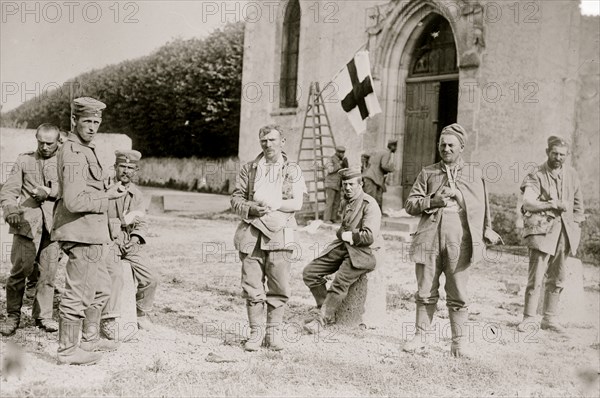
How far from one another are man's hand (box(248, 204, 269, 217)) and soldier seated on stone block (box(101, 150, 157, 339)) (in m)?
1.04

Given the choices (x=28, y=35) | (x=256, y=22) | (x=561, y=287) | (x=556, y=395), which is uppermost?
(x=256, y=22)

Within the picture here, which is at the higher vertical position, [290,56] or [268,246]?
[290,56]

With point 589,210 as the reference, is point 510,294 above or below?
below

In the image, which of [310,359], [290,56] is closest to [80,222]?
[310,359]

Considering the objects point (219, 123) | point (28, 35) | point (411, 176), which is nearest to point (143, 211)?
point (28, 35)

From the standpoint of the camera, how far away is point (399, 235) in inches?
473

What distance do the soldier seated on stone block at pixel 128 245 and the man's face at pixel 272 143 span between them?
3.53 feet

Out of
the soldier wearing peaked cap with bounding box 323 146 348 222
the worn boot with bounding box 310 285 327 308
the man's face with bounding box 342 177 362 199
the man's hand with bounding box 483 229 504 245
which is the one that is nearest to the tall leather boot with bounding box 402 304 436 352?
the man's hand with bounding box 483 229 504 245

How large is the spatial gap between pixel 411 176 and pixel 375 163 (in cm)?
175

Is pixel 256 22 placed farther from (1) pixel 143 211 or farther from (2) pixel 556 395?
(2) pixel 556 395

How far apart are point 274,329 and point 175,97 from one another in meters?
21.4

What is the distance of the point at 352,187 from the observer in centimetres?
620

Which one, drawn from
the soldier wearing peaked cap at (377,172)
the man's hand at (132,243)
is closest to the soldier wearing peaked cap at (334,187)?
the soldier wearing peaked cap at (377,172)

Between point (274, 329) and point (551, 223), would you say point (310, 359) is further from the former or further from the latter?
point (551, 223)
